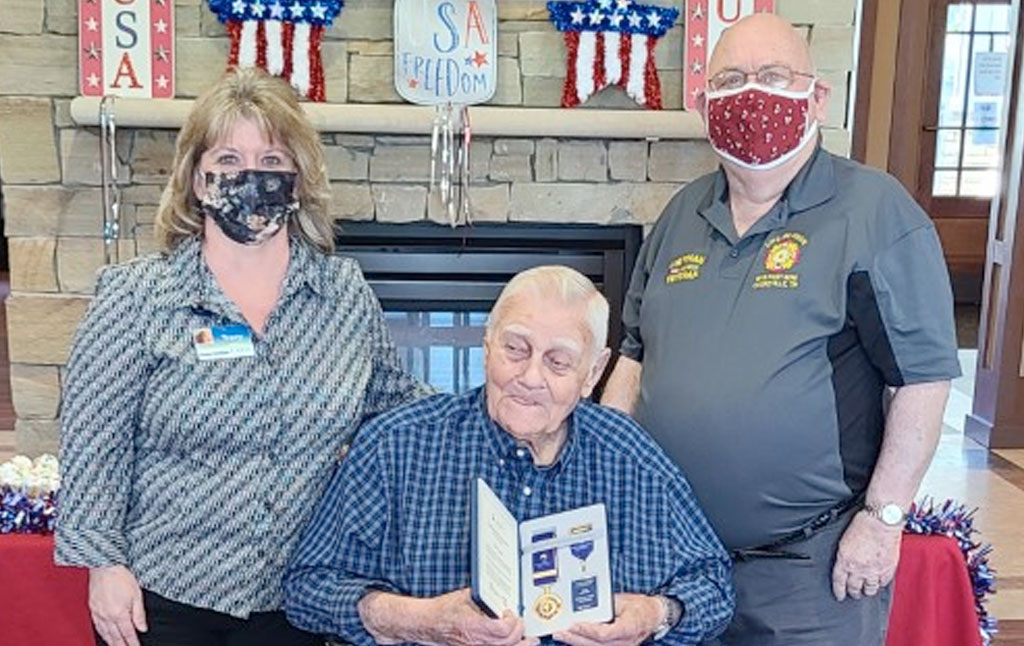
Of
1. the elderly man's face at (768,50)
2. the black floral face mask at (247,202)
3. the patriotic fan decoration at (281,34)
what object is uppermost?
the patriotic fan decoration at (281,34)

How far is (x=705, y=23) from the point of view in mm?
3098

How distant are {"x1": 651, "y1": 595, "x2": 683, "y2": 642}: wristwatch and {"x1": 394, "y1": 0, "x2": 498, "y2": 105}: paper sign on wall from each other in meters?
1.78

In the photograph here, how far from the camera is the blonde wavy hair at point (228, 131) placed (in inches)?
68.3

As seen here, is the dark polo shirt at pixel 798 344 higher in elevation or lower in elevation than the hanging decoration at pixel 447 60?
lower

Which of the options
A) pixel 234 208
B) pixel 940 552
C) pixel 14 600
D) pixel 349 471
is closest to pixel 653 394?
pixel 349 471

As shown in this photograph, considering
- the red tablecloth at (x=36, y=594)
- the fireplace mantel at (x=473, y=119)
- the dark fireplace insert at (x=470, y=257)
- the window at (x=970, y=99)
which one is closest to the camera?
the red tablecloth at (x=36, y=594)

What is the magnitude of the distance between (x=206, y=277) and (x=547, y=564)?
650 millimetres

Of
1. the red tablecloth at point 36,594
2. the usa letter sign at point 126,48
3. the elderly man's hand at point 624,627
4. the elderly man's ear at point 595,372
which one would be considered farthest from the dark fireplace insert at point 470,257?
the elderly man's hand at point 624,627

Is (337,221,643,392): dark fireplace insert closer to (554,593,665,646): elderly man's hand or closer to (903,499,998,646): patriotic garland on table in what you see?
(903,499,998,646): patriotic garland on table

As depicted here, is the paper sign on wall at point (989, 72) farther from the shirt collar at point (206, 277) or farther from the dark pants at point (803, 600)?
the shirt collar at point (206, 277)

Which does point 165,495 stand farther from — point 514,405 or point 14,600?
point 14,600

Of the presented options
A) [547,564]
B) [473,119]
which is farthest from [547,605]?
[473,119]

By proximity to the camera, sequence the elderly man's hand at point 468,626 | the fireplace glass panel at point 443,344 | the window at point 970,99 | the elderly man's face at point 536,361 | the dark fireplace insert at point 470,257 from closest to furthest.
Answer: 1. the elderly man's hand at point 468,626
2. the elderly man's face at point 536,361
3. the dark fireplace insert at point 470,257
4. the fireplace glass panel at point 443,344
5. the window at point 970,99

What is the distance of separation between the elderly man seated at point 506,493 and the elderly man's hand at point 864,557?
0.21 m
